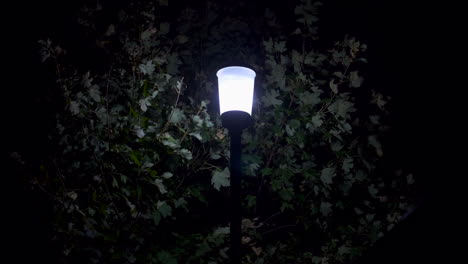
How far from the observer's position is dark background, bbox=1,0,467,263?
7.29ft

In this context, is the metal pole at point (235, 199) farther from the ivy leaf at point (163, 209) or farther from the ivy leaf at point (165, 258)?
the ivy leaf at point (163, 209)

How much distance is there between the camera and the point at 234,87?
3.30m

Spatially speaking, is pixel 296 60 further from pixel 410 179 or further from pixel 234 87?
pixel 410 179

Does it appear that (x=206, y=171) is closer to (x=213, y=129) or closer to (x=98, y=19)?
(x=213, y=129)

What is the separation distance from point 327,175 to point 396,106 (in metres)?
2.50

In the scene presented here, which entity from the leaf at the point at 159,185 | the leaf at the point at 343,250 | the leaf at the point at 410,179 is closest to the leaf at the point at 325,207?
the leaf at the point at 343,250

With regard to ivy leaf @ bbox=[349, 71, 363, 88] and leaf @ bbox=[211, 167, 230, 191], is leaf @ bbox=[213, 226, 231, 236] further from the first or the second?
ivy leaf @ bbox=[349, 71, 363, 88]

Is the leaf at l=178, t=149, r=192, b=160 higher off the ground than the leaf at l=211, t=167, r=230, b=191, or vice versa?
the leaf at l=178, t=149, r=192, b=160

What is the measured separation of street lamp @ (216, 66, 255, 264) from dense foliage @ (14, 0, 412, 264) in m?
0.68

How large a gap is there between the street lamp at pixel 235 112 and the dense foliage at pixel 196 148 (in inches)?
26.9

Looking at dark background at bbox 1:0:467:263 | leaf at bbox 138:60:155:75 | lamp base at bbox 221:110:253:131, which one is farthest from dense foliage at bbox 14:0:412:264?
lamp base at bbox 221:110:253:131

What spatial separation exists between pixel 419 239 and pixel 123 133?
2810mm

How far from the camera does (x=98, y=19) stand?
409 cm

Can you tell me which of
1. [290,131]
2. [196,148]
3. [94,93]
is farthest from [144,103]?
[290,131]
